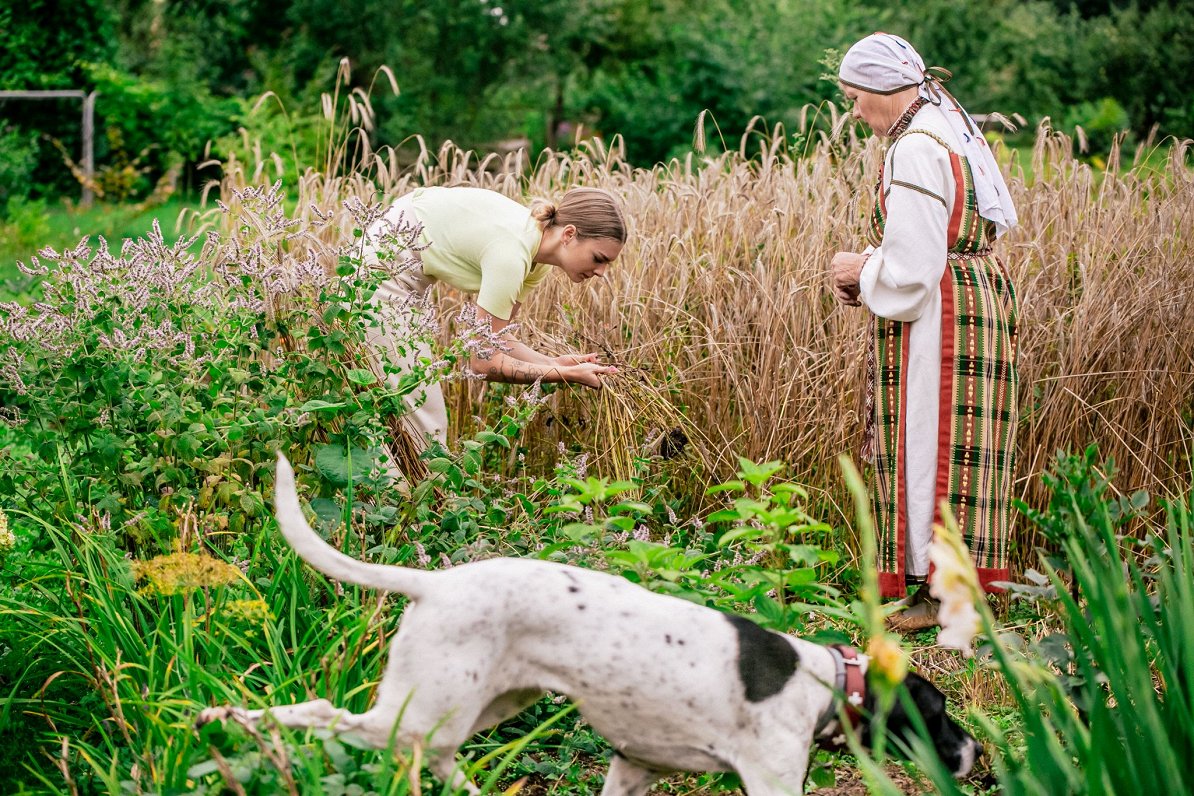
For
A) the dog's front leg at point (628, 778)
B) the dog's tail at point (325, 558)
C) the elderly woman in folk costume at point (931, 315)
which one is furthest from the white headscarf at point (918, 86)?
the dog's tail at point (325, 558)

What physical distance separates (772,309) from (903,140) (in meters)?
0.98

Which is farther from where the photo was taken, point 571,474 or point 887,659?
point 571,474

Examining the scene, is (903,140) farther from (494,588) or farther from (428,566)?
(494,588)

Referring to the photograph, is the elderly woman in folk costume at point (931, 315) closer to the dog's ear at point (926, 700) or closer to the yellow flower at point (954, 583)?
the dog's ear at point (926, 700)

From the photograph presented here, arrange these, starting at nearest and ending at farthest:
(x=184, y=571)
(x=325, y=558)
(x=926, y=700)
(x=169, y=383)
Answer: (x=325, y=558) → (x=926, y=700) → (x=184, y=571) → (x=169, y=383)

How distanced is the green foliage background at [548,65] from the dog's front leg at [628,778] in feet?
46.4

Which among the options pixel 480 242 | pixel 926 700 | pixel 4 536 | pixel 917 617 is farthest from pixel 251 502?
pixel 917 617

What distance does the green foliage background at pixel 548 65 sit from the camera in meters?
16.4

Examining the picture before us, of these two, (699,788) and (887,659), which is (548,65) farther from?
(887,659)

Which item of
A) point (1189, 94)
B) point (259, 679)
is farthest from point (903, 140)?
point (1189, 94)

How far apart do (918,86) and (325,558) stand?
2.32 metres

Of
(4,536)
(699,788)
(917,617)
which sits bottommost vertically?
(917,617)

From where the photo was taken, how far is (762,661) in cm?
212

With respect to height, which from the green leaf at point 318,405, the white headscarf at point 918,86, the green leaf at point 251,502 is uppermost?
the white headscarf at point 918,86
